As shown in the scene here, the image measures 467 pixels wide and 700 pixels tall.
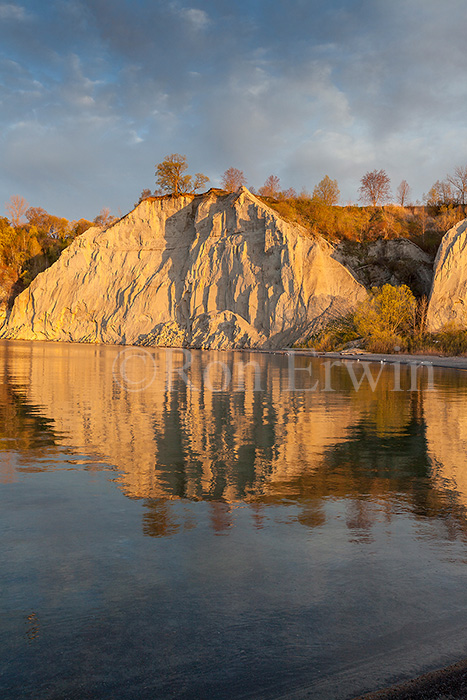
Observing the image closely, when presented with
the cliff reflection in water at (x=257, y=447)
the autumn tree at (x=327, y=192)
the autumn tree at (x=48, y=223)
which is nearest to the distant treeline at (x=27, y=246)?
the autumn tree at (x=48, y=223)

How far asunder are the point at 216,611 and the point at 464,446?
A: 6633 millimetres

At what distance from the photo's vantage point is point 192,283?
63.8 metres

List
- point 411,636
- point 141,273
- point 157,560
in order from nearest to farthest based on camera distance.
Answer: point 411,636 → point 157,560 → point 141,273

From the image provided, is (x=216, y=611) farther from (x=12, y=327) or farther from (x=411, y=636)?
(x=12, y=327)

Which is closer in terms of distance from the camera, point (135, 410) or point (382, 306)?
point (135, 410)

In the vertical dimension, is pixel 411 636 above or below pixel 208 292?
below

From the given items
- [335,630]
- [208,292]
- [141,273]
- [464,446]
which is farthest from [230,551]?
[141,273]

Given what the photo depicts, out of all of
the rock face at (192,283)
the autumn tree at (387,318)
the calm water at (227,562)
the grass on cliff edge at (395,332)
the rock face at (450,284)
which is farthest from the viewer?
the rock face at (192,283)

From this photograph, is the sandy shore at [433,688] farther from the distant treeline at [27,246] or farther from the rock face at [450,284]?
the distant treeline at [27,246]

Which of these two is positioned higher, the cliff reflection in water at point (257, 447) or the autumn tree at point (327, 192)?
the autumn tree at point (327, 192)

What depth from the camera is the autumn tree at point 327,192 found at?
224 ft

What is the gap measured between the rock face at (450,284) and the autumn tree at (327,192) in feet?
72.1

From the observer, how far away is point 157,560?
407 cm

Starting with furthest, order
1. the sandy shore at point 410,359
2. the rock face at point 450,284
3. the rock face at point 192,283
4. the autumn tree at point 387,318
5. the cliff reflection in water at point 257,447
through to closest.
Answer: the rock face at point 192,283 < the rock face at point 450,284 < the autumn tree at point 387,318 < the sandy shore at point 410,359 < the cliff reflection in water at point 257,447
